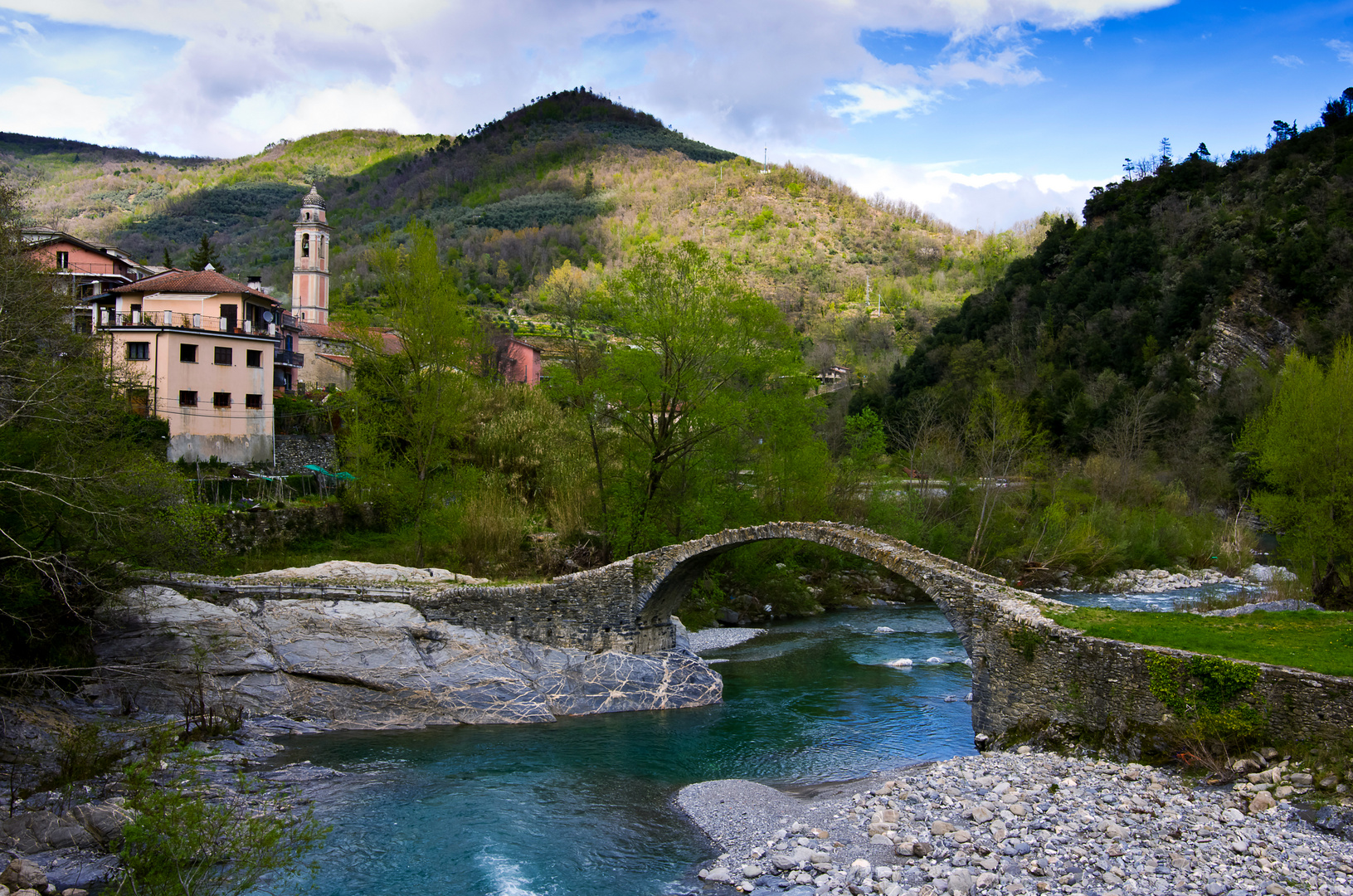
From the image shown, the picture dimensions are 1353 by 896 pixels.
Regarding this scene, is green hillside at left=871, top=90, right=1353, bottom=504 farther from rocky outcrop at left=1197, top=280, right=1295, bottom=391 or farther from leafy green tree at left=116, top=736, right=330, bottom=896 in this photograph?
leafy green tree at left=116, top=736, right=330, bottom=896

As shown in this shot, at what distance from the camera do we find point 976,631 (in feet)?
50.8

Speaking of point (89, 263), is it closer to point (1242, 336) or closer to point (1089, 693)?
point (1089, 693)

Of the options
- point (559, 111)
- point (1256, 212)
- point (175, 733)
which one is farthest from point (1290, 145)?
point (559, 111)

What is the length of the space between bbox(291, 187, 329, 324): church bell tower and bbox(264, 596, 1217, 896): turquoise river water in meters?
48.0

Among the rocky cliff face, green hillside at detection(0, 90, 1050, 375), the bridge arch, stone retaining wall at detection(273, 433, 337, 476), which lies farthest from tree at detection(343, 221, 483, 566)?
green hillside at detection(0, 90, 1050, 375)

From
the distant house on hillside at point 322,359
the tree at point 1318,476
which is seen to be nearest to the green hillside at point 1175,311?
the tree at point 1318,476

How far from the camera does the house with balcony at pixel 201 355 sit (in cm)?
3369

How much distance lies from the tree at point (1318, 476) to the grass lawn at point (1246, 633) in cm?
859

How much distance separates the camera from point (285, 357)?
141 ft

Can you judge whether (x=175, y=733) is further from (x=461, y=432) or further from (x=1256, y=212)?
(x=1256, y=212)

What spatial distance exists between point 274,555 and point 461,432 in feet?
21.5

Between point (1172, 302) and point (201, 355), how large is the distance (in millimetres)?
54128

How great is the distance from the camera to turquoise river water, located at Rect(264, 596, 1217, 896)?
11391mm

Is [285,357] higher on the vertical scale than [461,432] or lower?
higher
